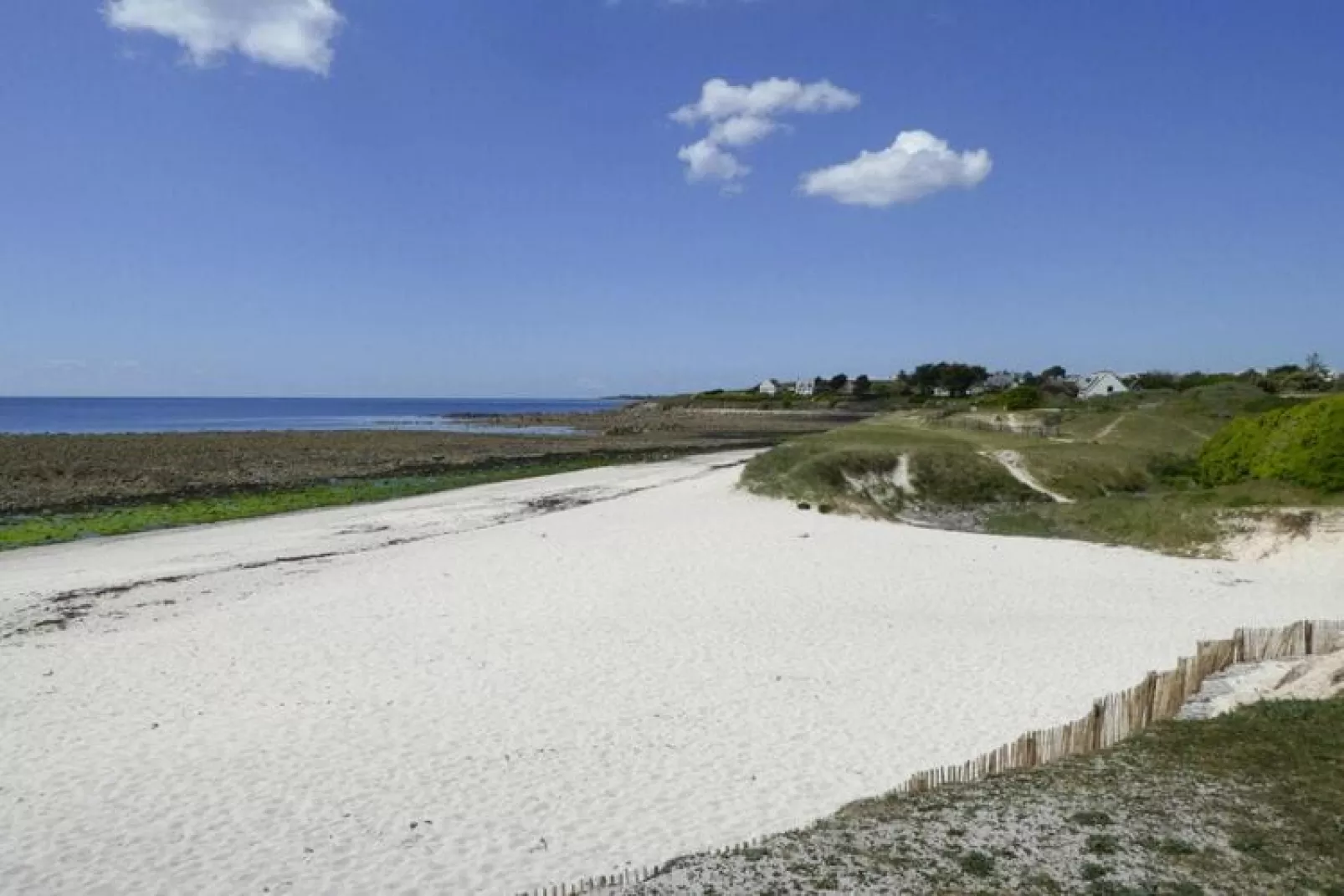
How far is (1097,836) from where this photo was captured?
7.27m

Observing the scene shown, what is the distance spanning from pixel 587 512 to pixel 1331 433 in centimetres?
2279

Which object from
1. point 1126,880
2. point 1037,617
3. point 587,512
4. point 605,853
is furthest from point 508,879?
point 587,512

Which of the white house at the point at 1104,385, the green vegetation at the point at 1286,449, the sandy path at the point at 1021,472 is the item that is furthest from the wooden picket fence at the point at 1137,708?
the white house at the point at 1104,385

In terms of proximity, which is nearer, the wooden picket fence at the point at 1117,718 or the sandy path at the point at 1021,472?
the wooden picket fence at the point at 1117,718

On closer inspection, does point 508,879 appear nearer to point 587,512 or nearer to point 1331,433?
point 587,512

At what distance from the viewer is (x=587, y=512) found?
105 ft

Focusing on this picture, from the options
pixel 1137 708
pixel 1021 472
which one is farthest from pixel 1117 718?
pixel 1021 472

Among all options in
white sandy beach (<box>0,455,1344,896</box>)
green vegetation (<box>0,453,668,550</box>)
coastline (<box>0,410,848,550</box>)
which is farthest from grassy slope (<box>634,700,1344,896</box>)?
coastline (<box>0,410,848,550</box>)

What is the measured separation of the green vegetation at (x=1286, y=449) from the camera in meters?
25.3

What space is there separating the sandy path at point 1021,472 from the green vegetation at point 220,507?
23705 mm

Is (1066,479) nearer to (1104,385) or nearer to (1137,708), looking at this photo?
(1137,708)

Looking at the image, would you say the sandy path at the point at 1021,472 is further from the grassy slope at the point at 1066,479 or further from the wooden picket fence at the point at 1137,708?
the wooden picket fence at the point at 1137,708

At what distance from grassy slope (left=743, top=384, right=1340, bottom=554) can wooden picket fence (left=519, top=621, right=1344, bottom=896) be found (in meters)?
12.4

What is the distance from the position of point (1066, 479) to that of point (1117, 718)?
2760 cm
